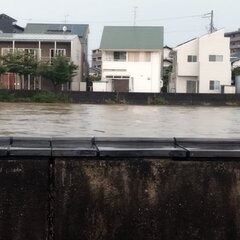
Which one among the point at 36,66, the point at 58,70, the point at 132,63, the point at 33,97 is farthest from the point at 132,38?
the point at 33,97

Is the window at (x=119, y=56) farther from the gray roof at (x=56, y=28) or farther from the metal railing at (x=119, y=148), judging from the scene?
the metal railing at (x=119, y=148)

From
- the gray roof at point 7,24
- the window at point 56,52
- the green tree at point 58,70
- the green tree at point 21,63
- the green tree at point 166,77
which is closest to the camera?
the green tree at point 58,70

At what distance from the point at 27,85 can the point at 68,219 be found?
Answer: 39.1 meters

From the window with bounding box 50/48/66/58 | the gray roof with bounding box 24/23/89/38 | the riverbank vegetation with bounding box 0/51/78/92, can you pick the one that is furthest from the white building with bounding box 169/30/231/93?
the gray roof with bounding box 24/23/89/38

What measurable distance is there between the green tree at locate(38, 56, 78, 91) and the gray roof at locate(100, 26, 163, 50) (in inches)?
237

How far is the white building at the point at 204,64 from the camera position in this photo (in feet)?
139

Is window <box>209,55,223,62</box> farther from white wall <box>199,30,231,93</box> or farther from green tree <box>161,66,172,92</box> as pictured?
green tree <box>161,66,172,92</box>

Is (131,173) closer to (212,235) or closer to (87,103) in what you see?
(212,235)

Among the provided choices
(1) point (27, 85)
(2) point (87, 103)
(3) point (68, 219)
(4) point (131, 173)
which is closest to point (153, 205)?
(4) point (131, 173)

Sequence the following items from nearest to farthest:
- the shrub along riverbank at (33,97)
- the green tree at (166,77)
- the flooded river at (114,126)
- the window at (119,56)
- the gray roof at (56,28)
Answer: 1. the flooded river at (114,126)
2. the shrub along riverbank at (33,97)
3. the window at (119,56)
4. the green tree at (166,77)
5. the gray roof at (56,28)

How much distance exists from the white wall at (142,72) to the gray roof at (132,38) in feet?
3.84

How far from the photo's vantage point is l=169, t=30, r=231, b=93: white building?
42.3 meters

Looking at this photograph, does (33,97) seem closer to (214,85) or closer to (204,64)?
(204,64)

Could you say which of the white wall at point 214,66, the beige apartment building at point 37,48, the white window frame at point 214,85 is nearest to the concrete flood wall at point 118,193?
the beige apartment building at point 37,48
